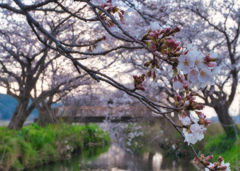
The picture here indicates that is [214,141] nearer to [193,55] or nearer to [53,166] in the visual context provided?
[53,166]

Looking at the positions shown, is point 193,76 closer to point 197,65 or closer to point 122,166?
point 197,65

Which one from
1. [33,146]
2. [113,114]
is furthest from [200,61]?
[113,114]

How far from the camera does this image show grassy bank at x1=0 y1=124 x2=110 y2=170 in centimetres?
406

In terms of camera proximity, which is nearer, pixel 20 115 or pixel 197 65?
pixel 197 65

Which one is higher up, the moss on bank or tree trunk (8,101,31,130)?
tree trunk (8,101,31,130)

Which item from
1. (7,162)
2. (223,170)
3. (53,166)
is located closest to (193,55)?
(223,170)

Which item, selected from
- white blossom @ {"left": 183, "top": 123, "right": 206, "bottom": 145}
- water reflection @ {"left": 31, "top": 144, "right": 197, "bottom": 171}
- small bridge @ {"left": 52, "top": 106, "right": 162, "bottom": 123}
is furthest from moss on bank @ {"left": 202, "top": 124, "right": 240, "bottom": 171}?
white blossom @ {"left": 183, "top": 123, "right": 206, "bottom": 145}

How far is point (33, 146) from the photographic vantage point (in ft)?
16.9

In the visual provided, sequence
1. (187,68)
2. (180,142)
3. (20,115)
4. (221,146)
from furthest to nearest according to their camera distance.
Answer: (180,142) → (20,115) → (221,146) → (187,68)

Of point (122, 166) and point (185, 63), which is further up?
point (185, 63)

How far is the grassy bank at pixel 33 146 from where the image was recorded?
4062 millimetres

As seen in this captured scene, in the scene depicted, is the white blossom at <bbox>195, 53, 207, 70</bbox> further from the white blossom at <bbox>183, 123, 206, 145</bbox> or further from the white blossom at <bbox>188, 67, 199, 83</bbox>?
the white blossom at <bbox>183, 123, 206, 145</bbox>

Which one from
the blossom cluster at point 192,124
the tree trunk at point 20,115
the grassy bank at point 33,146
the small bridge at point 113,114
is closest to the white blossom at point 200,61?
the blossom cluster at point 192,124

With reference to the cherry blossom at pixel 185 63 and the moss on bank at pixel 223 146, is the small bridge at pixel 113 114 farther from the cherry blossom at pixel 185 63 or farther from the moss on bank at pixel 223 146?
the cherry blossom at pixel 185 63
